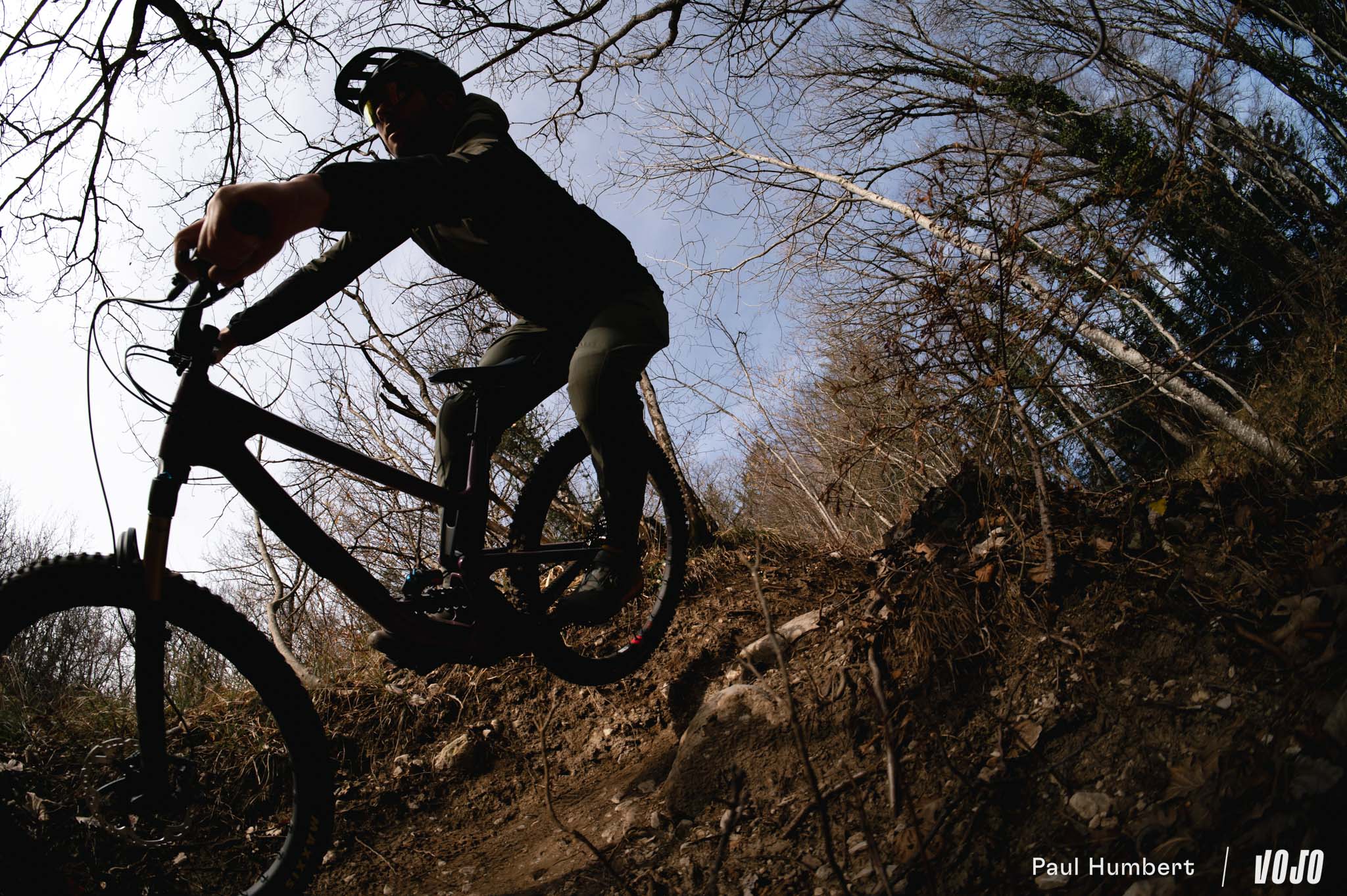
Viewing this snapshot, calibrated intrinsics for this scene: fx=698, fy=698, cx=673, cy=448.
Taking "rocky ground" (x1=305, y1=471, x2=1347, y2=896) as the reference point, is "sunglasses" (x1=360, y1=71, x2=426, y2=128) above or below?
above

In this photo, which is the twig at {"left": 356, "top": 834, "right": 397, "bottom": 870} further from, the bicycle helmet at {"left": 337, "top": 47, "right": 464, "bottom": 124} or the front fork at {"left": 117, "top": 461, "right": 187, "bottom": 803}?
the bicycle helmet at {"left": 337, "top": 47, "right": 464, "bottom": 124}

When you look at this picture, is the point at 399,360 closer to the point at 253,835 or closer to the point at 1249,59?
the point at 253,835

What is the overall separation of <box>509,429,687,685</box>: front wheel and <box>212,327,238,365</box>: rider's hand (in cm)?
113

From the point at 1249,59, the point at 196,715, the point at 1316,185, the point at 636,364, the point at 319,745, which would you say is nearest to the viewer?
the point at 319,745

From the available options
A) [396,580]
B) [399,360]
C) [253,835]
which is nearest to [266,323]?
[253,835]

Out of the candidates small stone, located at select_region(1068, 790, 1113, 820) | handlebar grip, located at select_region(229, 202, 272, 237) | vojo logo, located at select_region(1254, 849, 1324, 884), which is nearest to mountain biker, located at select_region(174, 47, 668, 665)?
handlebar grip, located at select_region(229, 202, 272, 237)

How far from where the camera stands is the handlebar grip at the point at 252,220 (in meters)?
1.60

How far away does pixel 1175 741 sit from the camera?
177 centimetres

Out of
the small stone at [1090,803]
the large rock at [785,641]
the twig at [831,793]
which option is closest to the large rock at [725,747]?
the twig at [831,793]

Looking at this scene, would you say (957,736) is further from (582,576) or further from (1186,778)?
(582,576)

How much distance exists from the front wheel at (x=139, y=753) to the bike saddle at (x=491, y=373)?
0.92 meters

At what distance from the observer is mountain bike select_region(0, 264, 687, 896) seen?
179cm

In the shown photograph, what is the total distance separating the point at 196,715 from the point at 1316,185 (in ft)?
75.6

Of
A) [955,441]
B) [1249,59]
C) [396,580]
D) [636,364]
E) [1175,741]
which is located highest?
[1249,59]
